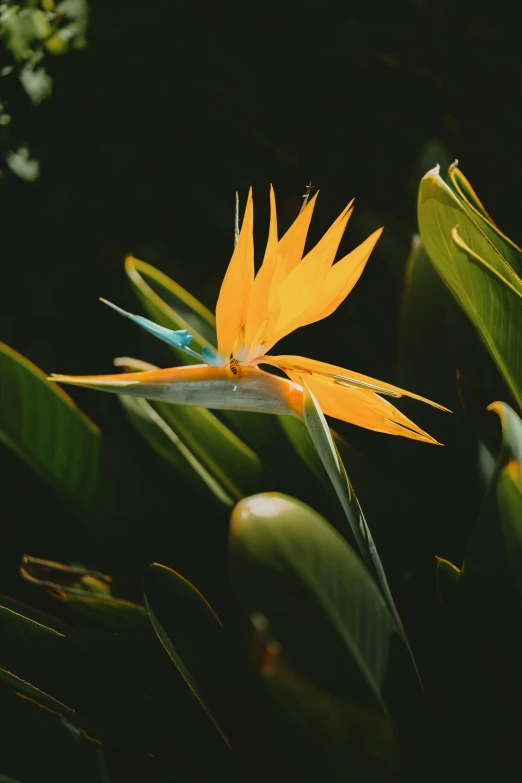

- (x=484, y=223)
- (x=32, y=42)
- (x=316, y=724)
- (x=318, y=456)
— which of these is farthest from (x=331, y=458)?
(x=32, y=42)

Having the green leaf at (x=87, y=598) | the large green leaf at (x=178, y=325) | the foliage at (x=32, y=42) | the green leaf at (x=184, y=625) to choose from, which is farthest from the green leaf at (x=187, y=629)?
the foliage at (x=32, y=42)

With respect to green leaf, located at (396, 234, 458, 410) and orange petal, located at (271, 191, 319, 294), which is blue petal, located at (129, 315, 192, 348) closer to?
orange petal, located at (271, 191, 319, 294)

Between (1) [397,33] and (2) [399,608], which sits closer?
(2) [399,608]

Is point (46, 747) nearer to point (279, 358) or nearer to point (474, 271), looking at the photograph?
point (279, 358)

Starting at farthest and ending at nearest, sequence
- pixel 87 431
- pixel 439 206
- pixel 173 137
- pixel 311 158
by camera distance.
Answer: pixel 311 158, pixel 173 137, pixel 87 431, pixel 439 206

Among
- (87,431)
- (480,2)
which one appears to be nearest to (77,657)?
(87,431)

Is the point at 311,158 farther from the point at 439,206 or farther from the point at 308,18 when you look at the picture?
the point at 439,206

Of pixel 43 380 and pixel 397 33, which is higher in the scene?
pixel 397 33
